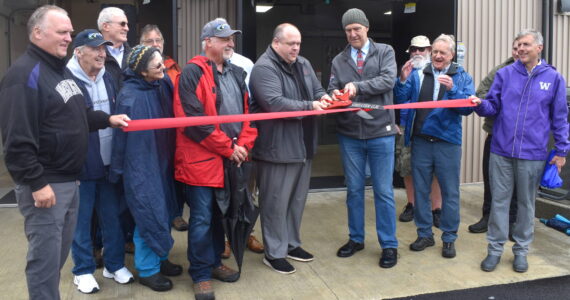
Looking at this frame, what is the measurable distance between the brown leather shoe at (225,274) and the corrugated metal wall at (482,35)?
429 centimetres

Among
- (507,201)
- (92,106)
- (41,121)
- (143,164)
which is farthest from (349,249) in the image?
(41,121)

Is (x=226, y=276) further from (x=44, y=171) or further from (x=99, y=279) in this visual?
(x=44, y=171)

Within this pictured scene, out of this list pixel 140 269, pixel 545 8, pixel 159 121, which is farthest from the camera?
pixel 545 8

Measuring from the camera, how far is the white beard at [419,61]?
524cm

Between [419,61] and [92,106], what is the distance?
10.4ft

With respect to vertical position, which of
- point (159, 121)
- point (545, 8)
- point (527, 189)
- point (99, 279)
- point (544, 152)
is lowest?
point (99, 279)

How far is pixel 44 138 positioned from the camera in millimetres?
2762

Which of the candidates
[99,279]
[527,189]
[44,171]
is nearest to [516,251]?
[527,189]

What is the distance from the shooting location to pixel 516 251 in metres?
4.32

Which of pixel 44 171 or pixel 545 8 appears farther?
pixel 545 8

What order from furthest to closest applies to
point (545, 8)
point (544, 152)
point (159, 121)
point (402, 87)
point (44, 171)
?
point (545, 8), point (402, 87), point (544, 152), point (159, 121), point (44, 171)

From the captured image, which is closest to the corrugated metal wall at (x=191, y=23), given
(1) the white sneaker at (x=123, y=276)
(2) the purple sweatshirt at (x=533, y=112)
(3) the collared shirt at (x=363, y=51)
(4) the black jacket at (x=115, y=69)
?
(4) the black jacket at (x=115, y=69)

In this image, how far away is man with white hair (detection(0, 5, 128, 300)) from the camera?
8.68 feet

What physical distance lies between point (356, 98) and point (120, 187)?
199cm
